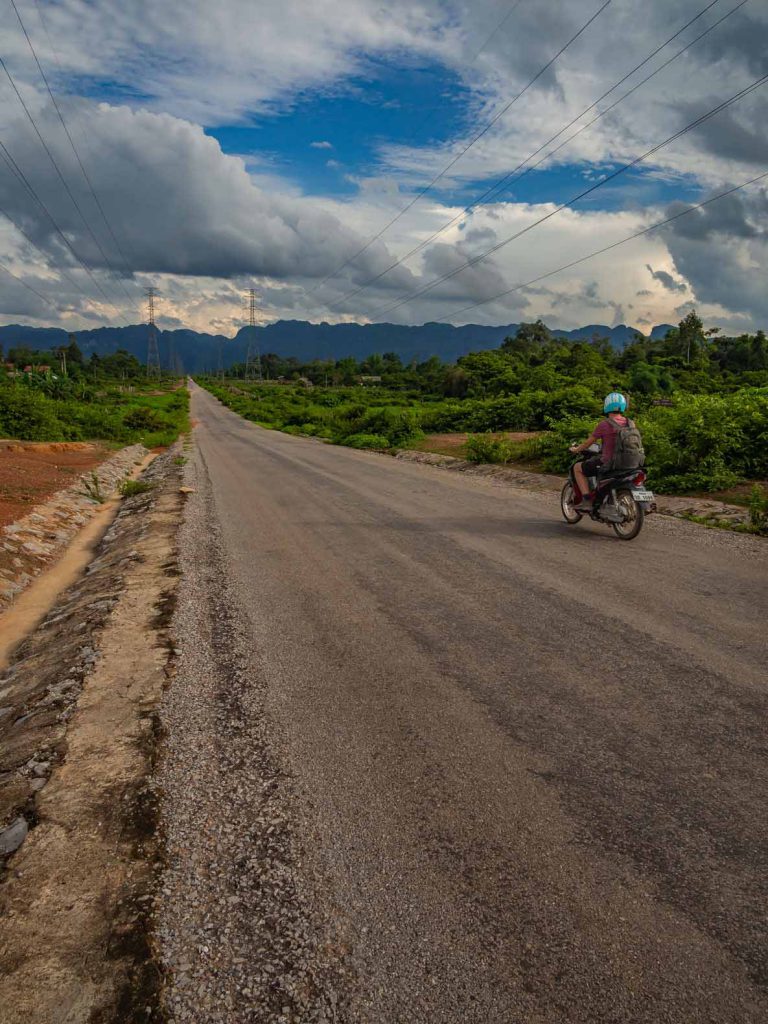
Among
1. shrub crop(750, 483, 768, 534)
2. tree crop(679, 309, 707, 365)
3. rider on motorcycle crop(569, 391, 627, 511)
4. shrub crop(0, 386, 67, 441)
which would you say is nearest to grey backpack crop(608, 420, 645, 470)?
rider on motorcycle crop(569, 391, 627, 511)

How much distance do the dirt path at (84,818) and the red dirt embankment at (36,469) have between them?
6749 mm

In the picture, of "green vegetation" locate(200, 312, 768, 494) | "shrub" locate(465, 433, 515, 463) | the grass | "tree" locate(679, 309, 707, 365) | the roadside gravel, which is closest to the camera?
the roadside gravel

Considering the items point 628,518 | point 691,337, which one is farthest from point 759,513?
point 691,337

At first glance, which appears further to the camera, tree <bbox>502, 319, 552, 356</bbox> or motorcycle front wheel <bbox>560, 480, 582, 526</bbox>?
tree <bbox>502, 319, 552, 356</bbox>

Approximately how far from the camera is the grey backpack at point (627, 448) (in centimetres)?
829

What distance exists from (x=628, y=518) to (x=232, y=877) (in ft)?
22.8

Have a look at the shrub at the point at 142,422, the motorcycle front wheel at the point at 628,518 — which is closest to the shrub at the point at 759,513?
→ the motorcycle front wheel at the point at 628,518

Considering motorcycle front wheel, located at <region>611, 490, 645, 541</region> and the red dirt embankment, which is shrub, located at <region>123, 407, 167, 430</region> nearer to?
the red dirt embankment

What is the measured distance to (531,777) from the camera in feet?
10.0

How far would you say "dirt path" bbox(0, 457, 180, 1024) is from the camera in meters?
2.02

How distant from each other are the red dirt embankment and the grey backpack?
376 inches

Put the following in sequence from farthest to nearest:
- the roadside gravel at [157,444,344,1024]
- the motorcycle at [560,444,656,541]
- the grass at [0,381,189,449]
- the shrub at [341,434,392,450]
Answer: the shrub at [341,434,392,450] → the grass at [0,381,189,449] → the motorcycle at [560,444,656,541] → the roadside gravel at [157,444,344,1024]

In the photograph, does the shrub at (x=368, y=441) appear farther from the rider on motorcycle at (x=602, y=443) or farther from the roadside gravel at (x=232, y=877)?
the roadside gravel at (x=232, y=877)

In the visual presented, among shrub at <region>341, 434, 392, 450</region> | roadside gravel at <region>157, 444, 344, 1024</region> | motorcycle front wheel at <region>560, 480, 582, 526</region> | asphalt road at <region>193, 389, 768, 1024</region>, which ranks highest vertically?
motorcycle front wheel at <region>560, 480, 582, 526</region>
